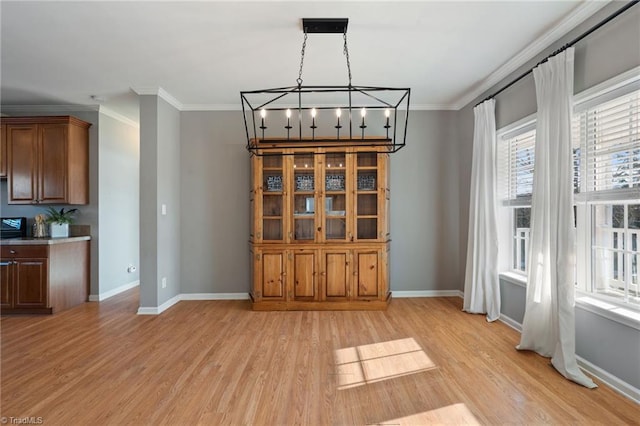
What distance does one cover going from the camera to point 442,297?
15.6 ft

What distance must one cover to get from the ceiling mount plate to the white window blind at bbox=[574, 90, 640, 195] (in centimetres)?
212

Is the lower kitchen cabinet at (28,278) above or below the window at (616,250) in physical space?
below

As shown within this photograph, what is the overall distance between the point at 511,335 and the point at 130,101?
18.5 ft

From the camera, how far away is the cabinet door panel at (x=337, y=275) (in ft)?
14.0

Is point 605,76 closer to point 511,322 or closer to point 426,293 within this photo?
point 511,322

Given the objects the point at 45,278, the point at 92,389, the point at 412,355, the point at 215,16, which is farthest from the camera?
the point at 45,278

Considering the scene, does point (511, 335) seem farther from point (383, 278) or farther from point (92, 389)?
point (92, 389)

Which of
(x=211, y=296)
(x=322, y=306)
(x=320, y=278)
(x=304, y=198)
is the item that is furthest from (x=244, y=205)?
(x=322, y=306)

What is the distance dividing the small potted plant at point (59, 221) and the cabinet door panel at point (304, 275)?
11.2ft

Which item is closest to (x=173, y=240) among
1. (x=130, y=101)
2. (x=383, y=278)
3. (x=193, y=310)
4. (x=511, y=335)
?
(x=193, y=310)

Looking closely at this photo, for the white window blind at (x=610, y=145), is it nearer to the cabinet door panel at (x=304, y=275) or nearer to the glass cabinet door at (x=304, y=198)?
the glass cabinet door at (x=304, y=198)

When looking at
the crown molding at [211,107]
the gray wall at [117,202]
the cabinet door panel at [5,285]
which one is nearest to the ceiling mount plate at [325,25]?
the crown molding at [211,107]

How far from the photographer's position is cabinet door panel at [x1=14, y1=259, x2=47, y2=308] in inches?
160

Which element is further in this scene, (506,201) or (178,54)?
(506,201)
